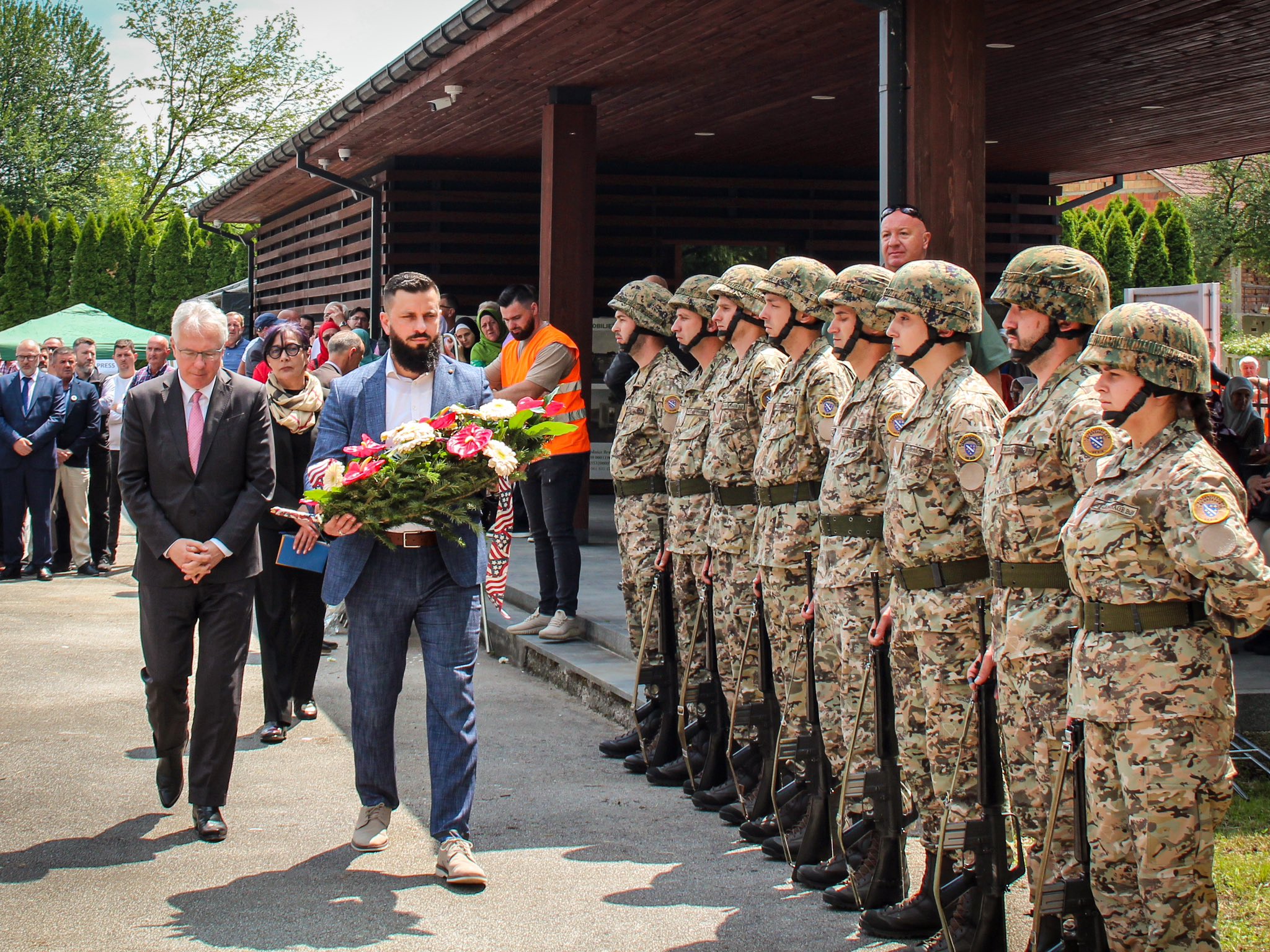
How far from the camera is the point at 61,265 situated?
39125mm

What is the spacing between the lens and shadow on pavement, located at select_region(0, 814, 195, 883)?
4969 millimetres

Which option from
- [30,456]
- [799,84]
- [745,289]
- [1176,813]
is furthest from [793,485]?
[30,456]

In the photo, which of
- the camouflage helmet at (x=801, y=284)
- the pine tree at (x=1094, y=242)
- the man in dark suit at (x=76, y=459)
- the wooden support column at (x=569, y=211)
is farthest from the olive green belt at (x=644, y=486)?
the pine tree at (x=1094, y=242)

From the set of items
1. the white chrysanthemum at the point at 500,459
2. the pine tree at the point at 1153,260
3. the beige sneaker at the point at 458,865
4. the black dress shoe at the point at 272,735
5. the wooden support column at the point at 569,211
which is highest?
the pine tree at the point at 1153,260

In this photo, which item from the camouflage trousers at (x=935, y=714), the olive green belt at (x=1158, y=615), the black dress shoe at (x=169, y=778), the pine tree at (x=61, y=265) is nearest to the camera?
the olive green belt at (x=1158, y=615)

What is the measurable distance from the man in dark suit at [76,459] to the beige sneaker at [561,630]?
6381 millimetres

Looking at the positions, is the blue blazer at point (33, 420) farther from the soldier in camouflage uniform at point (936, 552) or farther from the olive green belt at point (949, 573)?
the olive green belt at point (949, 573)

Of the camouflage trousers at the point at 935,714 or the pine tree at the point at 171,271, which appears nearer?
the camouflage trousers at the point at 935,714

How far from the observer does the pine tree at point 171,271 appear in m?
40.5

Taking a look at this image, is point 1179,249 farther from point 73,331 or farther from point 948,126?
point 948,126

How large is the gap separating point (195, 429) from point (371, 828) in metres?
1.73

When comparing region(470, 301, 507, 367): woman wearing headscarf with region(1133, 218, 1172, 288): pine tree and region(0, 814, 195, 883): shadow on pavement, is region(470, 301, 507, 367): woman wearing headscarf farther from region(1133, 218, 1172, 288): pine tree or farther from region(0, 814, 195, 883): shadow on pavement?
region(1133, 218, 1172, 288): pine tree

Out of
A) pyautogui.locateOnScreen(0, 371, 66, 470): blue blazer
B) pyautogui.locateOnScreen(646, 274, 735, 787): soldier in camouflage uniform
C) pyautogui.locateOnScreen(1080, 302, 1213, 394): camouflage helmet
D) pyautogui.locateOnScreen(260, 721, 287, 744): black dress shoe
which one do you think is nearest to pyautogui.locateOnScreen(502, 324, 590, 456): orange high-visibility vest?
pyautogui.locateOnScreen(646, 274, 735, 787): soldier in camouflage uniform

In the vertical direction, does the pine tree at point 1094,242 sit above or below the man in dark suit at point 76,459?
above
